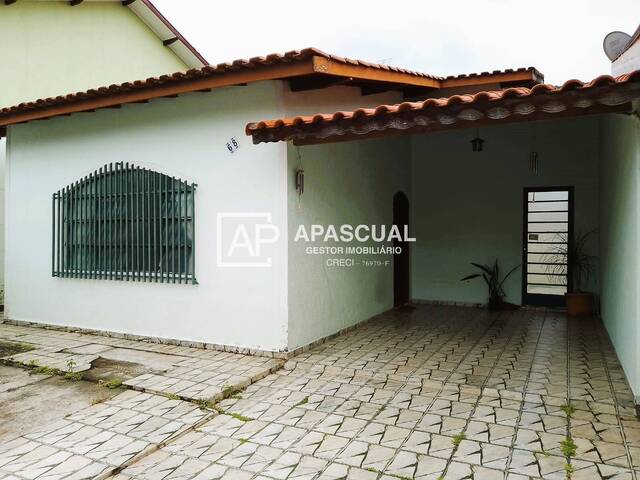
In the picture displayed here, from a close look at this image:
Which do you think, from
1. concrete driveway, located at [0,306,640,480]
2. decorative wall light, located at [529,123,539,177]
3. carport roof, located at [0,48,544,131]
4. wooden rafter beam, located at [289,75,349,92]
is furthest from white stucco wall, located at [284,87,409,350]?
decorative wall light, located at [529,123,539,177]

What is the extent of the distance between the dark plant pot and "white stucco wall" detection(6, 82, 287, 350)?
19.6ft

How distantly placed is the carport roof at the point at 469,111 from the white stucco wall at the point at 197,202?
925 millimetres

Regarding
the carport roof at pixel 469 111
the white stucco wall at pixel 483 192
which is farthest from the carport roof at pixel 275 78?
the white stucco wall at pixel 483 192

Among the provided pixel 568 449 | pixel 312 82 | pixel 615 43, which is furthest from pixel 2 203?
pixel 615 43

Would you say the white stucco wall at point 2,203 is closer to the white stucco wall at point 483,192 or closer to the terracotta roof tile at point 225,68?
the terracotta roof tile at point 225,68

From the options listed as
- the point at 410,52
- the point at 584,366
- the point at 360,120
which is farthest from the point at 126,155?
the point at 410,52

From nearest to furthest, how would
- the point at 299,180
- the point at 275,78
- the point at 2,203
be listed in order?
the point at 275,78
the point at 299,180
the point at 2,203

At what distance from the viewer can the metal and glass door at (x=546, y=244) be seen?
9672mm

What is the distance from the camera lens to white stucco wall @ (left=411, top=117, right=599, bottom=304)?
9.50m

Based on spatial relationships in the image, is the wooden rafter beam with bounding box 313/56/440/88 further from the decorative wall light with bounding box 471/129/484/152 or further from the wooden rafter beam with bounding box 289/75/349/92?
the decorative wall light with bounding box 471/129/484/152

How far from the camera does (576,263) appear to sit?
30.9ft

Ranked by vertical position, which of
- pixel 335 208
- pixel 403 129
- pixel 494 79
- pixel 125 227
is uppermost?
pixel 494 79

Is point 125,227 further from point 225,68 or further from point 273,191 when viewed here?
point 225,68

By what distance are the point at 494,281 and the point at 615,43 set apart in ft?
15.8
